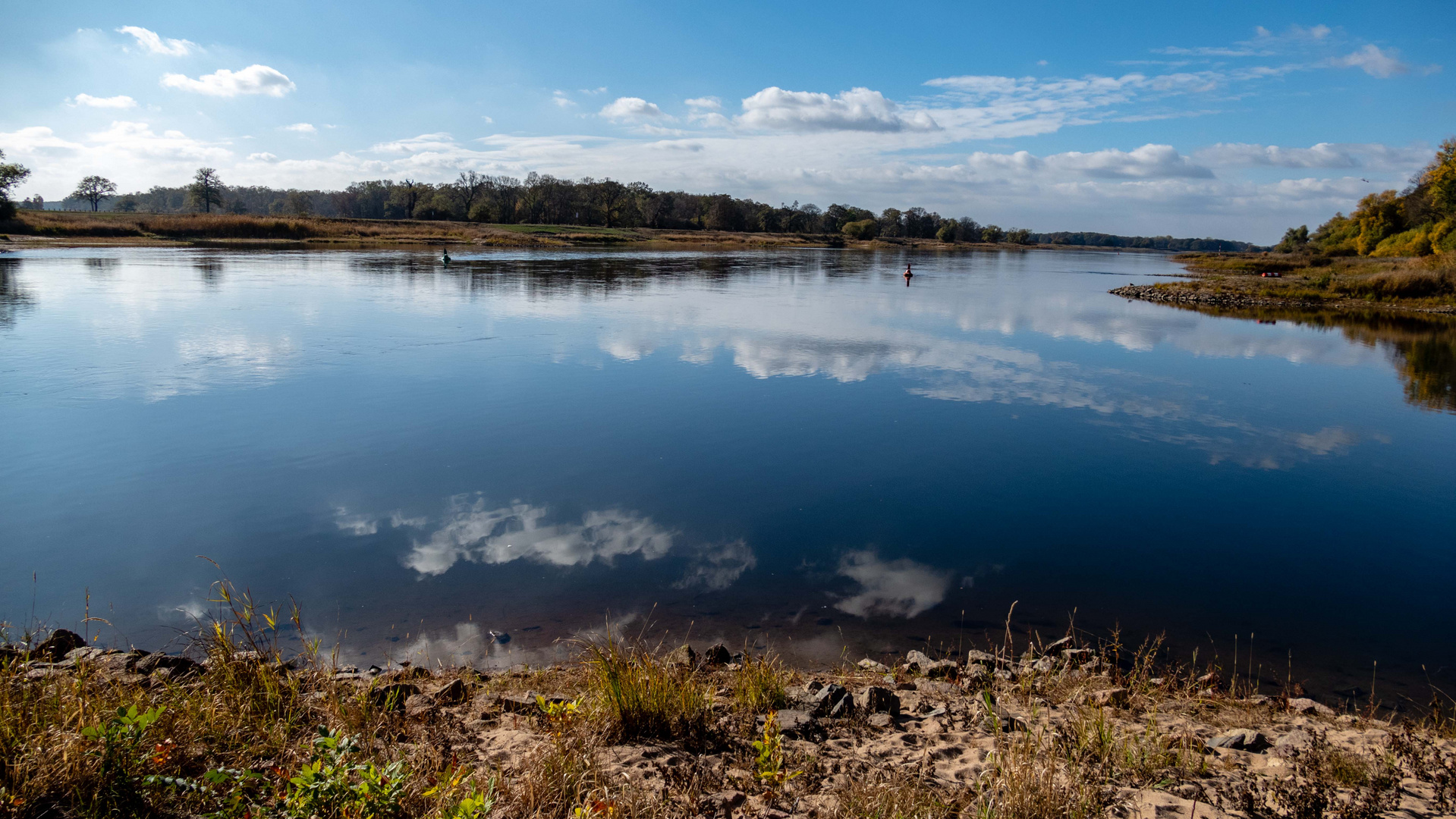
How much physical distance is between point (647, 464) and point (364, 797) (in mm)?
7216

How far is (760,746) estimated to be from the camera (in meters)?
3.83

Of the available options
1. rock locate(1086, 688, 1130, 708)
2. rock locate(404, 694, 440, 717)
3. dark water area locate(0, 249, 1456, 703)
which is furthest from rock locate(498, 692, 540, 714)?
rock locate(1086, 688, 1130, 708)

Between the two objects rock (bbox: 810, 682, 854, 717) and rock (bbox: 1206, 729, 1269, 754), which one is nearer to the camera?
rock (bbox: 1206, 729, 1269, 754)

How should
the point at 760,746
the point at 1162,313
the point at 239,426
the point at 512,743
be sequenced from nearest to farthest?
the point at 760,746 < the point at 512,743 < the point at 239,426 < the point at 1162,313

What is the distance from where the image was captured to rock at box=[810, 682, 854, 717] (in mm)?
4688

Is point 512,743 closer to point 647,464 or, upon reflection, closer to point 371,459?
point 647,464

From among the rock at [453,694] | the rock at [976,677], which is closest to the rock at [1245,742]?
the rock at [976,677]

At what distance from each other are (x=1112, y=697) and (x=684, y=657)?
9.83 feet

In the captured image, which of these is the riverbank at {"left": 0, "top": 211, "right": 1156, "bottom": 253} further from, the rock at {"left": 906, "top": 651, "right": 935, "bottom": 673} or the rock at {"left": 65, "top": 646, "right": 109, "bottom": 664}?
the rock at {"left": 906, "top": 651, "right": 935, "bottom": 673}

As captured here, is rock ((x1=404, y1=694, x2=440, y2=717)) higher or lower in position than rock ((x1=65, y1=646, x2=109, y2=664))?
lower

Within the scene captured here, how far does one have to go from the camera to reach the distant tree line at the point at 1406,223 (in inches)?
2248

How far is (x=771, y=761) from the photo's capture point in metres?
3.98

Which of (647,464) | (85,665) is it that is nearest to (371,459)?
(647,464)

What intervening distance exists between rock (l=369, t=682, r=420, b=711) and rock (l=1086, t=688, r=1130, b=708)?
14.7 ft
